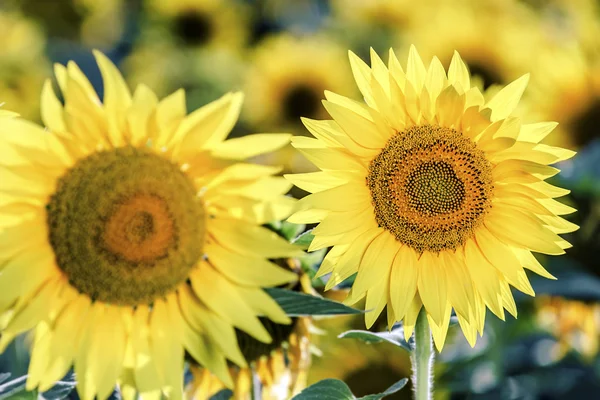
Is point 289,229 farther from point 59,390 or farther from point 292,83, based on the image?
point 292,83

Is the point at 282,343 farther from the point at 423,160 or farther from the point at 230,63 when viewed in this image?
the point at 230,63

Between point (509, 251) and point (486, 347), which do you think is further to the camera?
point (486, 347)

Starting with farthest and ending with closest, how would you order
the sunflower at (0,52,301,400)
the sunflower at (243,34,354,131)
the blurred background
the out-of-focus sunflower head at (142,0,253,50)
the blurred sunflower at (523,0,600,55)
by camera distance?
the out-of-focus sunflower head at (142,0,253,50)
the sunflower at (243,34,354,131)
the blurred sunflower at (523,0,600,55)
the blurred background
the sunflower at (0,52,301,400)

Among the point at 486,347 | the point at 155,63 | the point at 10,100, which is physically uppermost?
the point at 155,63

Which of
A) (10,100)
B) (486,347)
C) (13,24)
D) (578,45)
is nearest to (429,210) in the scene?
(486,347)

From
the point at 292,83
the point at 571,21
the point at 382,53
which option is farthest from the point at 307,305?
the point at 571,21

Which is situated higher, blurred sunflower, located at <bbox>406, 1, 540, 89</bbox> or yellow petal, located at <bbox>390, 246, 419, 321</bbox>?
blurred sunflower, located at <bbox>406, 1, 540, 89</bbox>

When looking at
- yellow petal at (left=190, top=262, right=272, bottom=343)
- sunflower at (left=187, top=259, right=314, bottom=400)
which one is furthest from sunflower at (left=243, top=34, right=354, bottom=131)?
yellow petal at (left=190, top=262, right=272, bottom=343)

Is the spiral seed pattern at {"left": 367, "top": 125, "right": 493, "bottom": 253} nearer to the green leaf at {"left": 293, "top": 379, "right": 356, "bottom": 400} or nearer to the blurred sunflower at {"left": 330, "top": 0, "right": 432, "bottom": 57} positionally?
the green leaf at {"left": 293, "top": 379, "right": 356, "bottom": 400}
